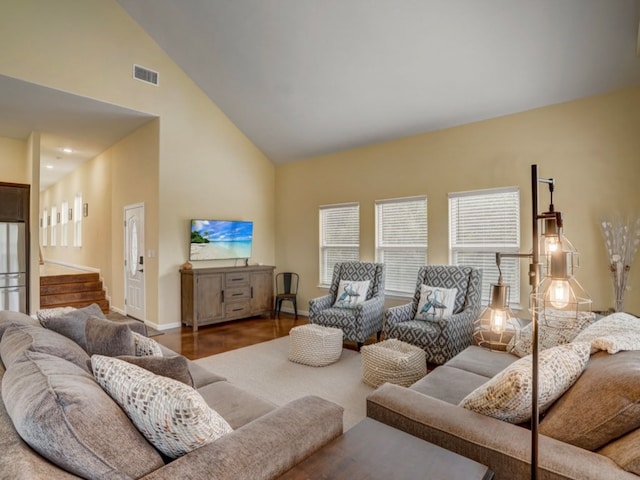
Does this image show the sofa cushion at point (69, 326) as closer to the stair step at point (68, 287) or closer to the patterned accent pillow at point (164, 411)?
the patterned accent pillow at point (164, 411)

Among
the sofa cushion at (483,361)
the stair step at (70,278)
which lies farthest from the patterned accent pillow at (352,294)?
the stair step at (70,278)

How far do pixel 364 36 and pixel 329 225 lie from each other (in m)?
3.01

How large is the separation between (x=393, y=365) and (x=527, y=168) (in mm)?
2742

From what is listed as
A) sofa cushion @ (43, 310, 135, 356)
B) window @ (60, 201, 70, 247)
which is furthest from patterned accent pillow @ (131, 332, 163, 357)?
window @ (60, 201, 70, 247)

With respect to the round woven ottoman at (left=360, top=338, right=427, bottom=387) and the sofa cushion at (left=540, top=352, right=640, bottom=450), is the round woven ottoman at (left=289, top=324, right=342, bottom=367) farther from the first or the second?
the sofa cushion at (left=540, top=352, right=640, bottom=450)

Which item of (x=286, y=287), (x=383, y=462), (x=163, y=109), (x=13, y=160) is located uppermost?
(x=163, y=109)

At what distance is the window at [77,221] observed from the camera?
8492 mm

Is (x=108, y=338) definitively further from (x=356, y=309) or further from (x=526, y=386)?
(x=356, y=309)

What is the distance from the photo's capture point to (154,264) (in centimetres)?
536

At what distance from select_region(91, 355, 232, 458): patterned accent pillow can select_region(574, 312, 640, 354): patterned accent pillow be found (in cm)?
164

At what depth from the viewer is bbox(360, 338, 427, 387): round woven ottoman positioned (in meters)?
2.95

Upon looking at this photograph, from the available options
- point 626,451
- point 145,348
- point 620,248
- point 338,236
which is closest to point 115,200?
point 338,236

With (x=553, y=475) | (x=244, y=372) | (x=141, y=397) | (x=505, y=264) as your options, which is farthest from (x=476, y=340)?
(x=141, y=397)

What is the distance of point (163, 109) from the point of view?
17.3 feet
